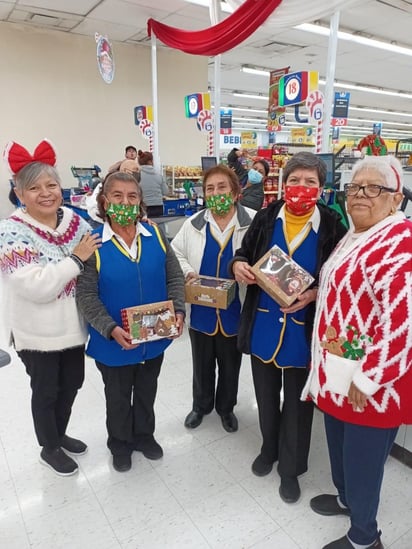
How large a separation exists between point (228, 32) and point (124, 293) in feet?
14.0

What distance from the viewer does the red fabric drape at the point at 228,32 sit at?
4.29 m

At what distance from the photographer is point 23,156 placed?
1.80 meters

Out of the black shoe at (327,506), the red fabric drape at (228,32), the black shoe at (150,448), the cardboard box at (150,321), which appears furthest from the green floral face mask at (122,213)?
the red fabric drape at (228,32)

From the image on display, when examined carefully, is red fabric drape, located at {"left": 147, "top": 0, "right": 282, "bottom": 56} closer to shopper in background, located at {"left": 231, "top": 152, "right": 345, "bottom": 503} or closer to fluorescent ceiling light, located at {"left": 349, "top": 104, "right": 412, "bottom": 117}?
shopper in background, located at {"left": 231, "top": 152, "right": 345, "bottom": 503}

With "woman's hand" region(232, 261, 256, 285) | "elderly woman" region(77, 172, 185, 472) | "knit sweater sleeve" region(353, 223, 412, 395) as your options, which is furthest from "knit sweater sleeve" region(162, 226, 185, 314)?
"knit sweater sleeve" region(353, 223, 412, 395)

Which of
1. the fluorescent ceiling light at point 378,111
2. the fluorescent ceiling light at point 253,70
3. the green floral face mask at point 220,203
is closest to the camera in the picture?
the green floral face mask at point 220,203

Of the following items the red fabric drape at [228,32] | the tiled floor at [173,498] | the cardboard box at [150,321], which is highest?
the red fabric drape at [228,32]

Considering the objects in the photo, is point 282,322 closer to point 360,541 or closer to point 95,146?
point 360,541

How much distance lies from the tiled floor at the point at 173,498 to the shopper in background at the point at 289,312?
188 millimetres

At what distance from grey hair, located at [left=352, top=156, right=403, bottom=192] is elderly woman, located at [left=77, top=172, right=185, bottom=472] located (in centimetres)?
101

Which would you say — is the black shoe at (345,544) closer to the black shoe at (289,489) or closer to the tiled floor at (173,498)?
the tiled floor at (173,498)

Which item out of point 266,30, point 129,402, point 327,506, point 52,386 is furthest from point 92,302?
point 266,30

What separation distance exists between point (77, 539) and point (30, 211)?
1528mm

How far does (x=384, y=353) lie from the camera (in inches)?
53.4
